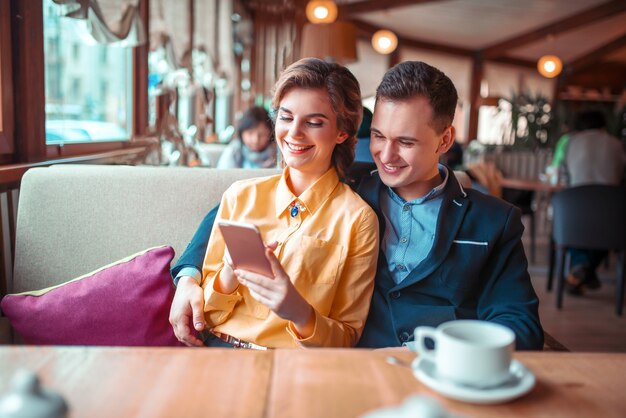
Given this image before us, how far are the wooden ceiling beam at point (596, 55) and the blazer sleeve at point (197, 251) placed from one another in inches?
444

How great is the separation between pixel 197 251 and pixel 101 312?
0.93ft

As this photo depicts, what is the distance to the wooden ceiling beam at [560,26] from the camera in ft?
28.1

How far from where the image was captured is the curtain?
2584 mm

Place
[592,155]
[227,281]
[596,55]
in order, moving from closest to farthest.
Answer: [227,281], [592,155], [596,55]

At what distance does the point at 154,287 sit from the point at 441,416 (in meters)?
1.18

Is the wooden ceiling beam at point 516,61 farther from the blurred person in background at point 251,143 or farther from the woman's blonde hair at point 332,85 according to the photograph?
the woman's blonde hair at point 332,85

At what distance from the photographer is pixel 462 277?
4.83 ft

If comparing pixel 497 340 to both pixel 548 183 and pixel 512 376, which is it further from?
pixel 548 183

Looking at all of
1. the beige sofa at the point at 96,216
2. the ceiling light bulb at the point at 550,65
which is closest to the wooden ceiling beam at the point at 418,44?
the ceiling light bulb at the point at 550,65

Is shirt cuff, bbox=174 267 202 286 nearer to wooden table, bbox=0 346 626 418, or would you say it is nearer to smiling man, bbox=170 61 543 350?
smiling man, bbox=170 61 543 350

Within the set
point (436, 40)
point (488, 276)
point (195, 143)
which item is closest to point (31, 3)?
point (195, 143)

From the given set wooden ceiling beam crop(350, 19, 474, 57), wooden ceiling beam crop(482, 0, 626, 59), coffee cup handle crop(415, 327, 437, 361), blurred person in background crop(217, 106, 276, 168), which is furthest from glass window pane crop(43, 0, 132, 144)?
wooden ceiling beam crop(482, 0, 626, 59)

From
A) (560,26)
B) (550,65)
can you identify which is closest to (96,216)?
(550,65)

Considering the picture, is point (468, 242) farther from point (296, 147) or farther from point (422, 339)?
point (422, 339)
